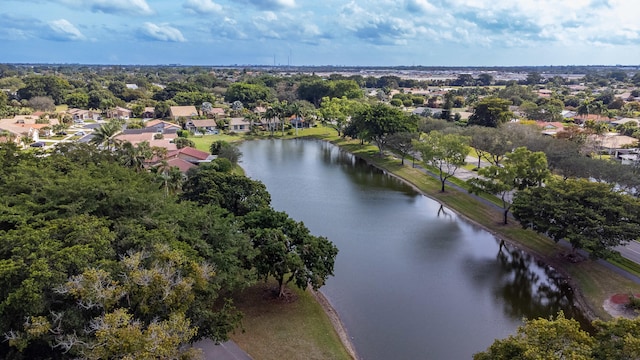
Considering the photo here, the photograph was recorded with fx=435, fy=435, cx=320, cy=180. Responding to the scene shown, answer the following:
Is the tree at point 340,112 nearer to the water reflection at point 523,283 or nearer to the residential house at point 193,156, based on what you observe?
the residential house at point 193,156

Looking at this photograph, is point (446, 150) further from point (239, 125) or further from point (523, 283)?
point (239, 125)

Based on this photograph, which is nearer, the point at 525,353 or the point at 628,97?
the point at 525,353

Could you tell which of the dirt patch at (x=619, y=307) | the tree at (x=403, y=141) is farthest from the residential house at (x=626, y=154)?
the dirt patch at (x=619, y=307)

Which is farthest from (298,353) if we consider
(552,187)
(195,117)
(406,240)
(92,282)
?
(195,117)

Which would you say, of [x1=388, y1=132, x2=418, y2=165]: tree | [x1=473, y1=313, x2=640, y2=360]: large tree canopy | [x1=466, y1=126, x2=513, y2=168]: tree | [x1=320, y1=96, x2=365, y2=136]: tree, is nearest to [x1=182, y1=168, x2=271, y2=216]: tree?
[x1=473, y1=313, x2=640, y2=360]: large tree canopy

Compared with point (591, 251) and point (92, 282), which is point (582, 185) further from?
point (92, 282)

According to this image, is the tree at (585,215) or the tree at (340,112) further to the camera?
the tree at (340,112)
